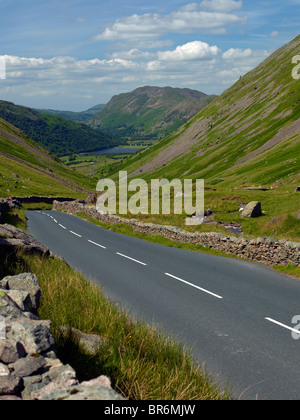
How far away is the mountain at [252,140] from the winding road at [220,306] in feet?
177

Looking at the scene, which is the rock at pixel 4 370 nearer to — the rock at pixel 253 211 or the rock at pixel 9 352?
the rock at pixel 9 352

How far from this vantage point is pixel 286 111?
130750 millimetres

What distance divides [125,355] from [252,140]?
13404 centimetres

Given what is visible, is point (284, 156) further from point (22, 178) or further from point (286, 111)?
point (22, 178)

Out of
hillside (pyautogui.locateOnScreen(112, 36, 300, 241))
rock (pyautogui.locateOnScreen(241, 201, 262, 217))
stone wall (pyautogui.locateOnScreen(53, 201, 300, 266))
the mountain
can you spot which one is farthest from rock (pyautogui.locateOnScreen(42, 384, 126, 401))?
the mountain

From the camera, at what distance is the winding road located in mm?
8031

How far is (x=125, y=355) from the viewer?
6.35 meters

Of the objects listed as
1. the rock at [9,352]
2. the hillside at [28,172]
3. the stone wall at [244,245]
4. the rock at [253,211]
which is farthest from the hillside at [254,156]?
the hillside at [28,172]

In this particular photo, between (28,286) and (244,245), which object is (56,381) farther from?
(244,245)

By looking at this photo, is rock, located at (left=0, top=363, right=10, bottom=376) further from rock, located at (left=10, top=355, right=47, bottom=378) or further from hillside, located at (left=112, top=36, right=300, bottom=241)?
hillside, located at (left=112, top=36, right=300, bottom=241)

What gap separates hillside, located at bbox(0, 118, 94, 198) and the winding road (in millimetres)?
69925

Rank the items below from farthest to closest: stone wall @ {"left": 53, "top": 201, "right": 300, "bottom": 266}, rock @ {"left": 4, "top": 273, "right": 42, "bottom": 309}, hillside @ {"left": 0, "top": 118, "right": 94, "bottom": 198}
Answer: hillside @ {"left": 0, "top": 118, "right": 94, "bottom": 198} → stone wall @ {"left": 53, "top": 201, "right": 300, "bottom": 266} → rock @ {"left": 4, "top": 273, "right": 42, "bottom": 309}

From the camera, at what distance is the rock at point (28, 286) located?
7449mm

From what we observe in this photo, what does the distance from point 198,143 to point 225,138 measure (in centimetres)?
2830
